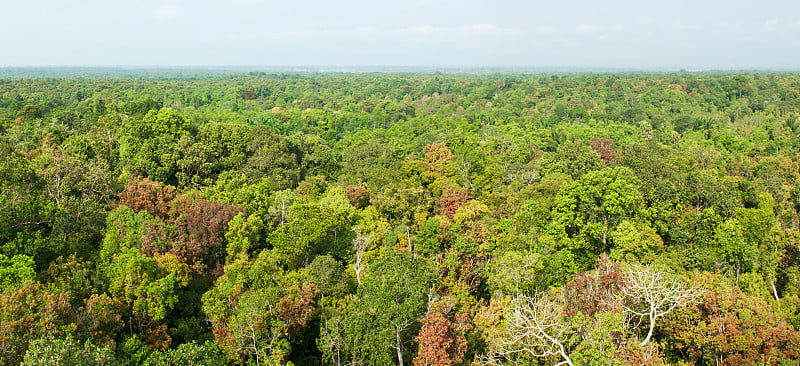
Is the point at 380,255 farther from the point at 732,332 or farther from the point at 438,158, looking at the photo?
the point at 438,158

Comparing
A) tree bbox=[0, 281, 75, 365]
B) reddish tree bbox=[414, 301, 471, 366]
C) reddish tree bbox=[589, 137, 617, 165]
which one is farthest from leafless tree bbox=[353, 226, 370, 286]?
reddish tree bbox=[589, 137, 617, 165]

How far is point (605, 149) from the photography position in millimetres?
45250

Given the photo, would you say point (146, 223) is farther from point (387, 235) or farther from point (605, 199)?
point (605, 199)

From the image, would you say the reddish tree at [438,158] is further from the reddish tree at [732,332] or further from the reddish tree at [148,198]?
the reddish tree at [732,332]

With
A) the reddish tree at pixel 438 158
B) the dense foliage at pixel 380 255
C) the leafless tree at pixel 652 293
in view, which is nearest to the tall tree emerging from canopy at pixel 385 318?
the dense foliage at pixel 380 255

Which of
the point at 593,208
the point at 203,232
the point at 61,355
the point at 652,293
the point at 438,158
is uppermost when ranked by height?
the point at 438,158

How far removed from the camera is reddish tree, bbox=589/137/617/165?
141 ft

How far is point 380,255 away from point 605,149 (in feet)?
102

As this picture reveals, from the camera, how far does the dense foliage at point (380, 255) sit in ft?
52.0

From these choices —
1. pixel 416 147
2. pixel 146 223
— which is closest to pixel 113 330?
pixel 146 223

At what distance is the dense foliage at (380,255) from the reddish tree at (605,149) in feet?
1.42

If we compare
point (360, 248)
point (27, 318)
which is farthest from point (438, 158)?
point (27, 318)

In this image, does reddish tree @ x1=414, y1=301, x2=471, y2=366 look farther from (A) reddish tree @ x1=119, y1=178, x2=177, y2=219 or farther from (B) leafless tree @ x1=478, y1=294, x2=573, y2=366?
(A) reddish tree @ x1=119, y1=178, x2=177, y2=219

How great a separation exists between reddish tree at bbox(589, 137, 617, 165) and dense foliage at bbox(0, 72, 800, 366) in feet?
1.42
